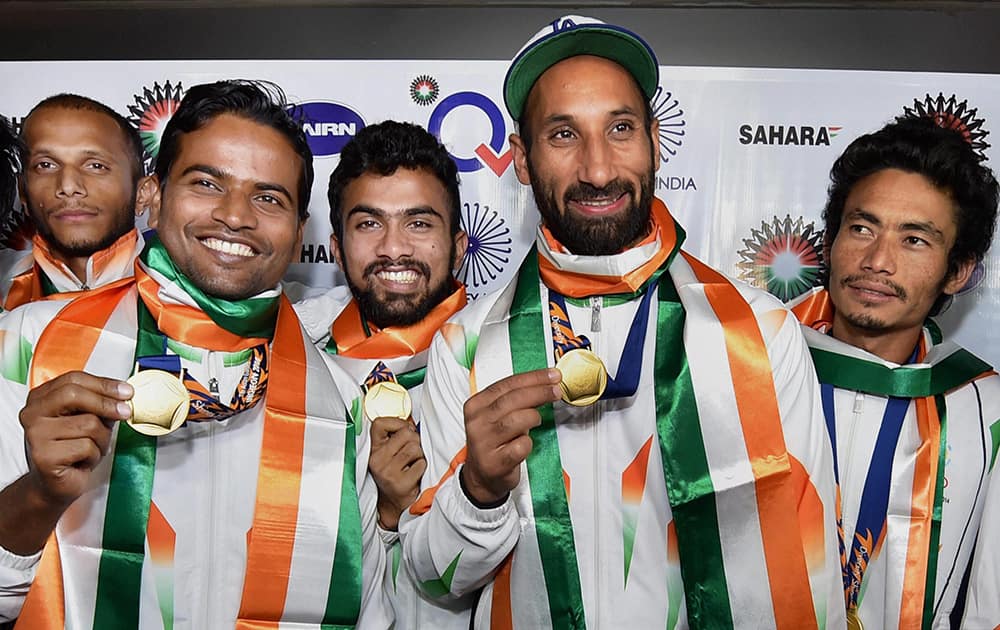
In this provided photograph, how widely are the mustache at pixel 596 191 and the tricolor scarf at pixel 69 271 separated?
1558 mm

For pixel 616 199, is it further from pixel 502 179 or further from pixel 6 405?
pixel 6 405

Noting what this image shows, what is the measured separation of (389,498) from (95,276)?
1406mm

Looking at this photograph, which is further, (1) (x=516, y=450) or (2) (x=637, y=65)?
(2) (x=637, y=65)

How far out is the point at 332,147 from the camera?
3570 mm

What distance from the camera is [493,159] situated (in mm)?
3574

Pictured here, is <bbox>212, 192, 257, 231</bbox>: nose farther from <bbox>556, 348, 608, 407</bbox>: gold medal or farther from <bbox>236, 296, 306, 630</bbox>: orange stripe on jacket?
<bbox>556, 348, 608, 407</bbox>: gold medal

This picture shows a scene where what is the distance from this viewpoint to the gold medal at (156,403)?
1918mm

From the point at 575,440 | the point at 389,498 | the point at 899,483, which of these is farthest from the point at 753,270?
A: the point at 389,498

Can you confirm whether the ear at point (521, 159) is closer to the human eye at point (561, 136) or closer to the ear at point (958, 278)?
the human eye at point (561, 136)

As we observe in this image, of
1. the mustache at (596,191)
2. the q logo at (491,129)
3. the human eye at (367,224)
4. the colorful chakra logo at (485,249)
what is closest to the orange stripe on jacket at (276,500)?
the human eye at (367,224)

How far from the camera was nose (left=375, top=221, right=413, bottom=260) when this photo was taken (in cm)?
272

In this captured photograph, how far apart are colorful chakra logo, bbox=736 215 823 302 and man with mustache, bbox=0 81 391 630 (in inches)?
70.7

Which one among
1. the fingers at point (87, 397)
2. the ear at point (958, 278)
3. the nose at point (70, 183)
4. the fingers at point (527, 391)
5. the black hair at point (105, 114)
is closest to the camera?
the fingers at point (87, 397)

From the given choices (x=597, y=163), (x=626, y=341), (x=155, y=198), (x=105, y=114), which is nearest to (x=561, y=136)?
(x=597, y=163)
